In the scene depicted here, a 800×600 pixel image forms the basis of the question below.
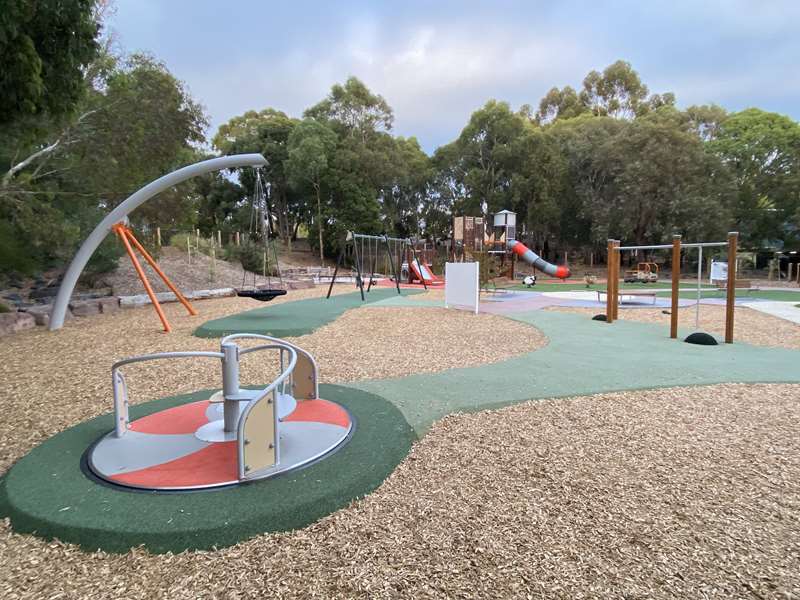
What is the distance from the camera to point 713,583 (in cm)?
172

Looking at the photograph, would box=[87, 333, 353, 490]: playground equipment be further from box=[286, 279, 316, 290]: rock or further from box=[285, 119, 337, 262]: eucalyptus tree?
box=[285, 119, 337, 262]: eucalyptus tree

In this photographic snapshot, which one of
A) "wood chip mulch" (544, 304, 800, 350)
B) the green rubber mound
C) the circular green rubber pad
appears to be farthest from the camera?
the green rubber mound

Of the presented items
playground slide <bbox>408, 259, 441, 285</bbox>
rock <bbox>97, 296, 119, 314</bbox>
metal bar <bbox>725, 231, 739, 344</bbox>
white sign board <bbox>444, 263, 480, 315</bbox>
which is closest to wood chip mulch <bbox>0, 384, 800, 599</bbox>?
metal bar <bbox>725, 231, 739, 344</bbox>

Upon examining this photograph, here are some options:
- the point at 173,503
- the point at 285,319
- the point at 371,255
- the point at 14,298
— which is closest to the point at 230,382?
the point at 173,503

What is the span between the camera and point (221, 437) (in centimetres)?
296

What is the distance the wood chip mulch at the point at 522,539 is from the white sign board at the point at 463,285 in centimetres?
674

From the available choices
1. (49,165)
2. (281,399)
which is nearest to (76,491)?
(281,399)

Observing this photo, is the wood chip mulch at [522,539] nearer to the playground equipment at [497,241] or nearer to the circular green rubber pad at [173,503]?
the circular green rubber pad at [173,503]

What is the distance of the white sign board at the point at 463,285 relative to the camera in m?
9.63

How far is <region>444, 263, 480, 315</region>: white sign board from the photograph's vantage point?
963 cm

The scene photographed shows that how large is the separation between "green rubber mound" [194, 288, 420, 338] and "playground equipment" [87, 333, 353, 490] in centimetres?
356

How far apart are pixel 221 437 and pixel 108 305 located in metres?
8.72

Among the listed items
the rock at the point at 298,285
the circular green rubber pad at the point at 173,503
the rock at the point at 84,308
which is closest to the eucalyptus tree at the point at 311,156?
the rock at the point at 298,285

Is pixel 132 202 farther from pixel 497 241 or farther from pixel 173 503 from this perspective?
pixel 497 241
